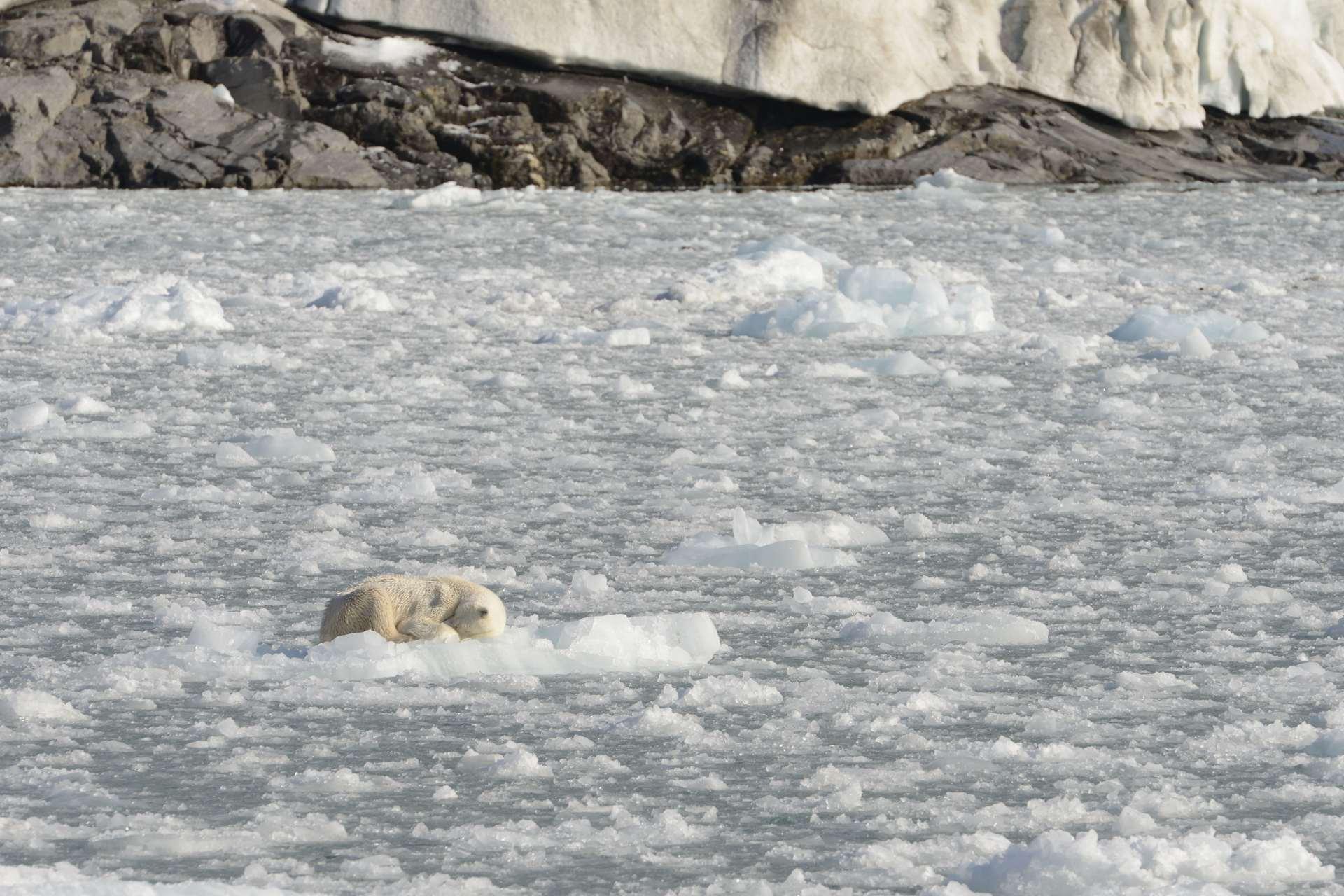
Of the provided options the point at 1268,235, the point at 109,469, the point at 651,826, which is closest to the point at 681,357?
the point at 109,469

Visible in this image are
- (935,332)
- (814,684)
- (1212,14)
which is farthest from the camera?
(1212,14)

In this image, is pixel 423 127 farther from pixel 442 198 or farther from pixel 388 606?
pixel 388 606

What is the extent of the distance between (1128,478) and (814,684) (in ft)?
7.10

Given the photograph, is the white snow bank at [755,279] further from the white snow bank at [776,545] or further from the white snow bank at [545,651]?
the white snow bank at [545,651]

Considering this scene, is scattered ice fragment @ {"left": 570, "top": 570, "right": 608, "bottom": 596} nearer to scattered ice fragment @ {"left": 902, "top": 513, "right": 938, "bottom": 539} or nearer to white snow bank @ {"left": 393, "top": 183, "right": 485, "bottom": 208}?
scattered ice fragment @ {"left": 902, "top": 513, "right": 938, "bottom": 539}

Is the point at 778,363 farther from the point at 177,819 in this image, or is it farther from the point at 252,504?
the point at 177,819

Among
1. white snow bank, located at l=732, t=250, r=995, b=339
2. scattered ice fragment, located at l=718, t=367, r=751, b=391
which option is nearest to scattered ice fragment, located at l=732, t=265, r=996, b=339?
white snow bank, located at l=732, t=250, r=995, b=339

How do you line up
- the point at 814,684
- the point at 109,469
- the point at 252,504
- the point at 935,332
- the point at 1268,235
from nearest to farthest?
the point at 814,684
the point at 252,504
the point at 109,469
the point at 935,332
the point at 1268,235

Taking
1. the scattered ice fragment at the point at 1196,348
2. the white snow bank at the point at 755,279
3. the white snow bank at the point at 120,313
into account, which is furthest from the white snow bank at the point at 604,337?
the scattered ice fragment at the point at 1196,348

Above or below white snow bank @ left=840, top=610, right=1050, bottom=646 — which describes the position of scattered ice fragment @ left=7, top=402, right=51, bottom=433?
below

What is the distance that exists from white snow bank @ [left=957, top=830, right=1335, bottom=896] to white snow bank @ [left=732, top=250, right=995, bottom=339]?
5.55m

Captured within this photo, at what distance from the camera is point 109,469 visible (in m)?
5.16

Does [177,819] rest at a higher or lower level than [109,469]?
higher

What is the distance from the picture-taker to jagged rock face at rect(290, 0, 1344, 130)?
16828mm
